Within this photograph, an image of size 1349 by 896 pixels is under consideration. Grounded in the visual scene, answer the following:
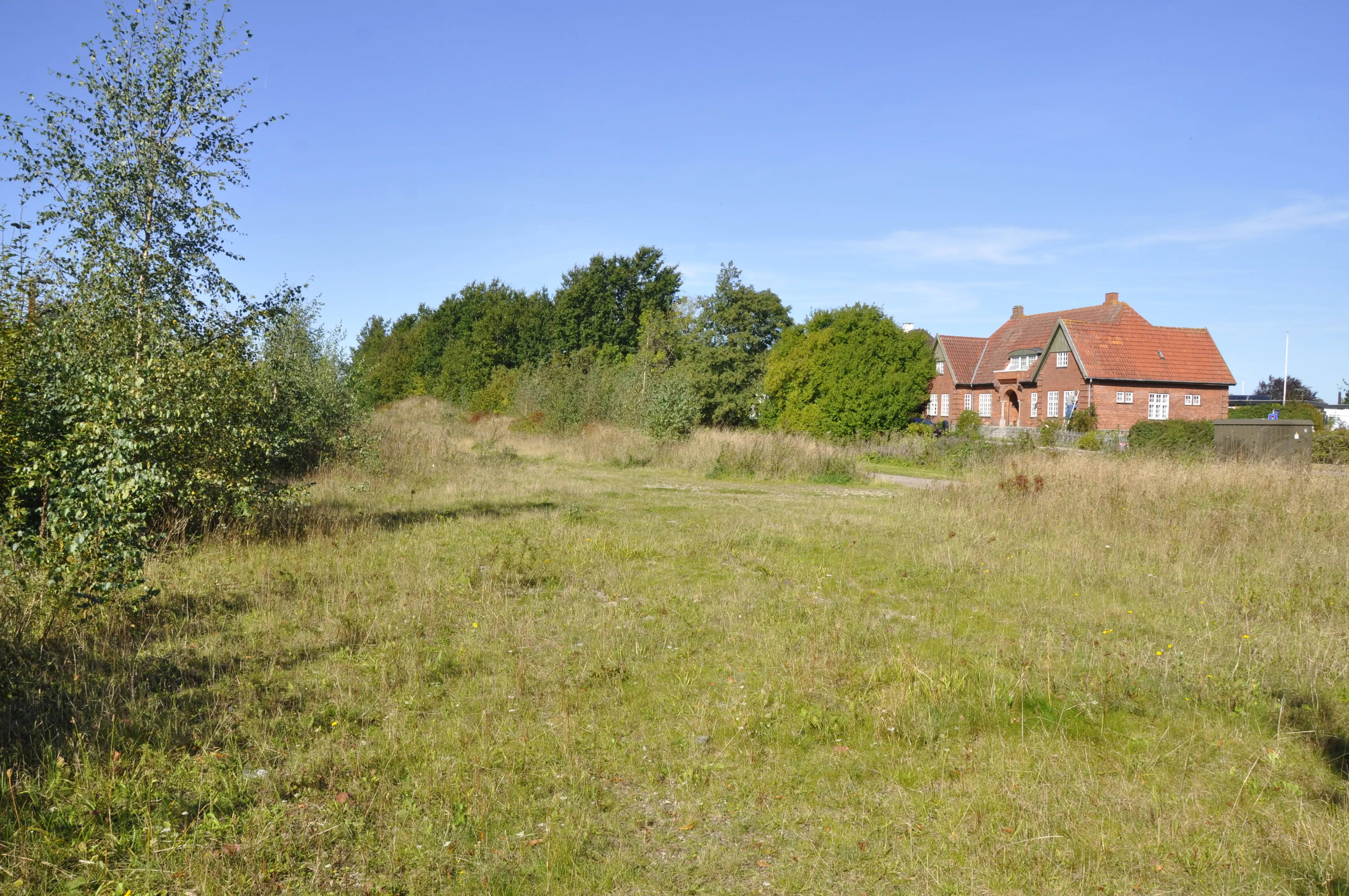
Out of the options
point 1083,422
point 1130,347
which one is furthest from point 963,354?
point 1083,422

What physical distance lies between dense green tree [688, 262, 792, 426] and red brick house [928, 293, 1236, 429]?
10422 mm

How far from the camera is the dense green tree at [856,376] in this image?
38688 mm

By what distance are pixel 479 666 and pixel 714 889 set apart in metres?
3.17

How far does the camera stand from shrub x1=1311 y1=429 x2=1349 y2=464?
64.4 feet

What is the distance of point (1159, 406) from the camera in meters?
45.3

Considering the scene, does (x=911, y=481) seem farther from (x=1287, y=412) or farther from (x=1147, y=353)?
(x=1147, y=353)

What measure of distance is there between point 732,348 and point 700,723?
38760 mm

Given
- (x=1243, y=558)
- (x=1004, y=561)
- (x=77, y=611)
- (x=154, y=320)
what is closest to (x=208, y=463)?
(x=154, y=320)

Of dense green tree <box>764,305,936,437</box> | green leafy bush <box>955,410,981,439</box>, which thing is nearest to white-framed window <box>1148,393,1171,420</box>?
green leafy bush <box>955,410,981,439</box>

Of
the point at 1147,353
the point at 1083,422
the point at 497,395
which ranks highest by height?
the point at 1147,353

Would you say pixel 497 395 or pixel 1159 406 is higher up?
pixel 497 395

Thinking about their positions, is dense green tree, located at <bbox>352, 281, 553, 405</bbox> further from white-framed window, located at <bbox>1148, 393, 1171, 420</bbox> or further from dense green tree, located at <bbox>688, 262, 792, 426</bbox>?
white-framed window, located at <bbox>1148, 393, 1171, 420</bbox>

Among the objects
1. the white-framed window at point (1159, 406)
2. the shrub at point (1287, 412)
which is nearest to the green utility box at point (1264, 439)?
the shrub at point (1287, 412)

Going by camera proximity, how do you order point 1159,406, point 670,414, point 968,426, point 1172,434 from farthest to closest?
1. point 1159,406
2. point 968,426
3. point 670,414
4. point 1172,434
